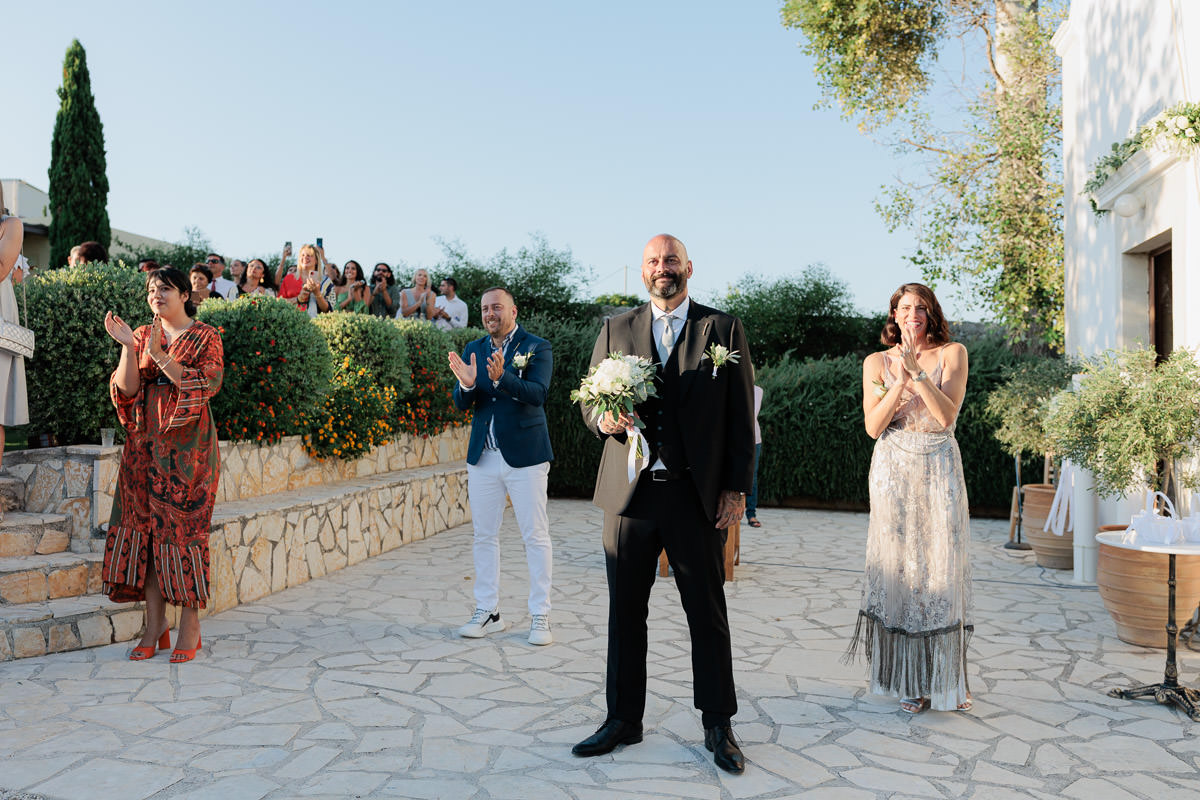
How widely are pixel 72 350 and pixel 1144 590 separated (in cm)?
773

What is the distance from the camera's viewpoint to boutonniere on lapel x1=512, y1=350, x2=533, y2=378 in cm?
602

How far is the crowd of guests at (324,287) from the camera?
36.8 ft

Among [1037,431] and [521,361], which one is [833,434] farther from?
[521,361]

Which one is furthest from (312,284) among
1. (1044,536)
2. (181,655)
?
(1044,536)

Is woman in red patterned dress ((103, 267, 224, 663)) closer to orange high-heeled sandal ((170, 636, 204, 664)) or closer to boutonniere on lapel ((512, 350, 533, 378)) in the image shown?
orange high-heeled sandal ((170, 636, 204, 664))

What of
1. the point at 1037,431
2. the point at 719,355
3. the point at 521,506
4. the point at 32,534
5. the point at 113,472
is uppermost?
the point at 719,355

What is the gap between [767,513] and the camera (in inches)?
541

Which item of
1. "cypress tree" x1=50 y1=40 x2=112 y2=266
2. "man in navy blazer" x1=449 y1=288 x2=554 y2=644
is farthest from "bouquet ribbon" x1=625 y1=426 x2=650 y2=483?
"cypress tree" x1=50 y1=40 x2=112 y2=266

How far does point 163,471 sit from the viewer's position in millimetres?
5391

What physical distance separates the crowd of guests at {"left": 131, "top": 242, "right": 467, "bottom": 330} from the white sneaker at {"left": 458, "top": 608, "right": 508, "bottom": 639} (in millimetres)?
4899

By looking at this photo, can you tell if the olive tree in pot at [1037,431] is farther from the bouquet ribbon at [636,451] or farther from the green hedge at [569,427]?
the green hedge at [569,427]

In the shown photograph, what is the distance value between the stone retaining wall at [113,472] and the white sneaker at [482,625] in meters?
2.70

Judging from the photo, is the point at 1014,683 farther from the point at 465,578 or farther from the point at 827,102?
the point at 827,102

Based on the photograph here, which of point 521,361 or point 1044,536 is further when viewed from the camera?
point 1044,536
